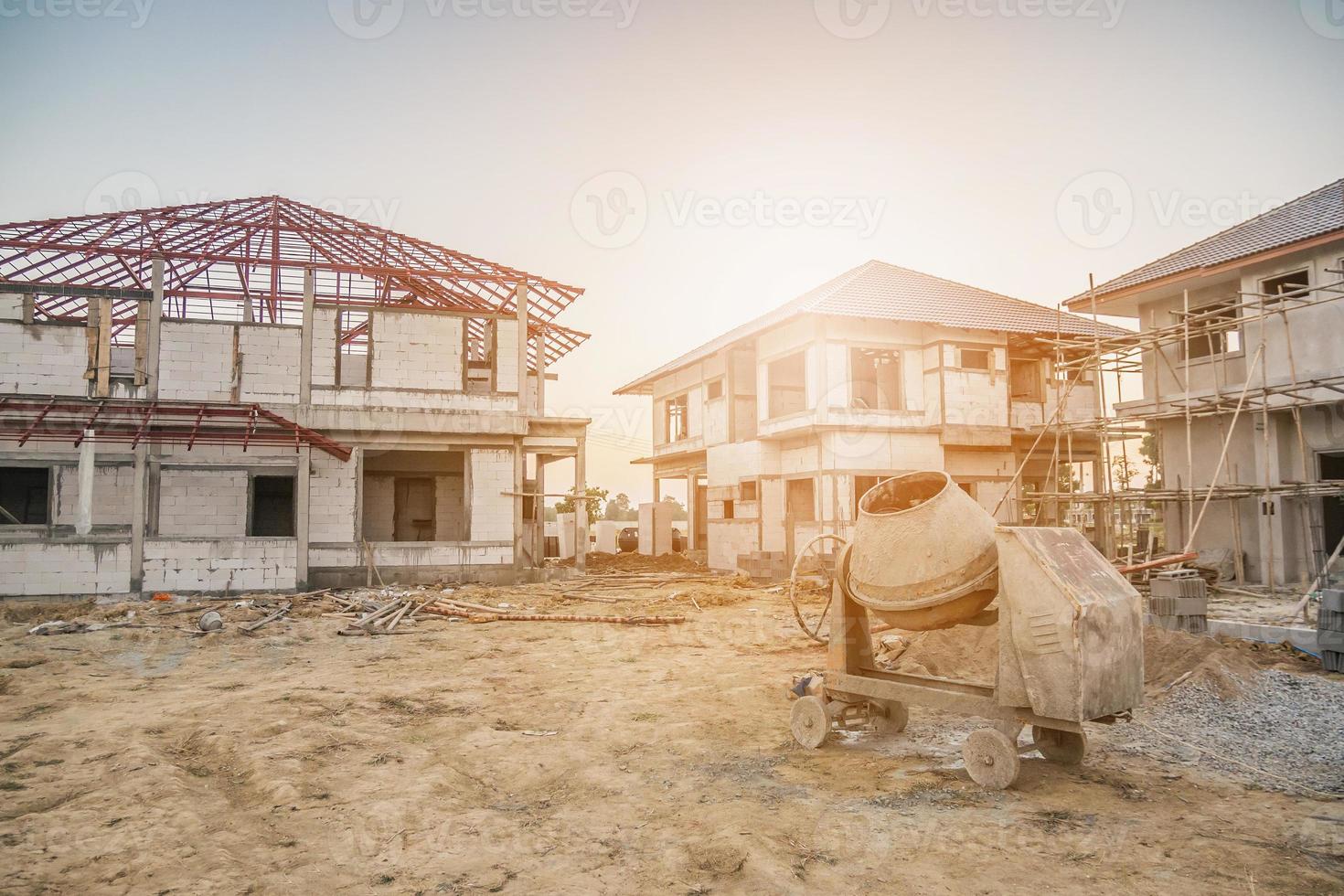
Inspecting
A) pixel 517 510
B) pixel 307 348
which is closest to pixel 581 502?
pixel 517 510

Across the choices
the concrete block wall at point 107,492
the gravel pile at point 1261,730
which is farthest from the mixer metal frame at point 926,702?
the concrete block wall at point 107,492

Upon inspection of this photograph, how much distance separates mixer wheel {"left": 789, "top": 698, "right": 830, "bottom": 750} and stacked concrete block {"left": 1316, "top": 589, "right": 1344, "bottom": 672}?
18.6ft

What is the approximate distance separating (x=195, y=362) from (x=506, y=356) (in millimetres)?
6687

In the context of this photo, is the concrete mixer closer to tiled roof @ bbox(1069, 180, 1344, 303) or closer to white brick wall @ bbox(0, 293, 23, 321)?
tiled roof @ bbox(1069, 180, 1344, 303)

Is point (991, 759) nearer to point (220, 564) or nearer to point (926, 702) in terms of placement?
point (926, 702)

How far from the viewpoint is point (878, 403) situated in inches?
818

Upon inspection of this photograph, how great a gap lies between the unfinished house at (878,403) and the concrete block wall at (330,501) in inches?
405

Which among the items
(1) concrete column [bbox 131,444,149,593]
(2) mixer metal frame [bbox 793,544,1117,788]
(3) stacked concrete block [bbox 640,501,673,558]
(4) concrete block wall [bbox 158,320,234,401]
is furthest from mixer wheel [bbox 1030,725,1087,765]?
(3) stacked concrete block [bbox 640,501,673,558]

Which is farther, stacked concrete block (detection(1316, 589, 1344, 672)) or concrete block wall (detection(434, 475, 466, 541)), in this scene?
concrete block wall (detection(434, 475, 466, 541))

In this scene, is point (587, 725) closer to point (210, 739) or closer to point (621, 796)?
point (621, 796)

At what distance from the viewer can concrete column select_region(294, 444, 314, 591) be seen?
1576 cm

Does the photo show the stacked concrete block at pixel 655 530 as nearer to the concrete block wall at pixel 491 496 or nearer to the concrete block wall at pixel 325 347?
the concrete block wall at pixel 491 496

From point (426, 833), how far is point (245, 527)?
564 inches

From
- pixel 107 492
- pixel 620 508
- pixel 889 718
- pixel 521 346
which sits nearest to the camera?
pixel 889 718
